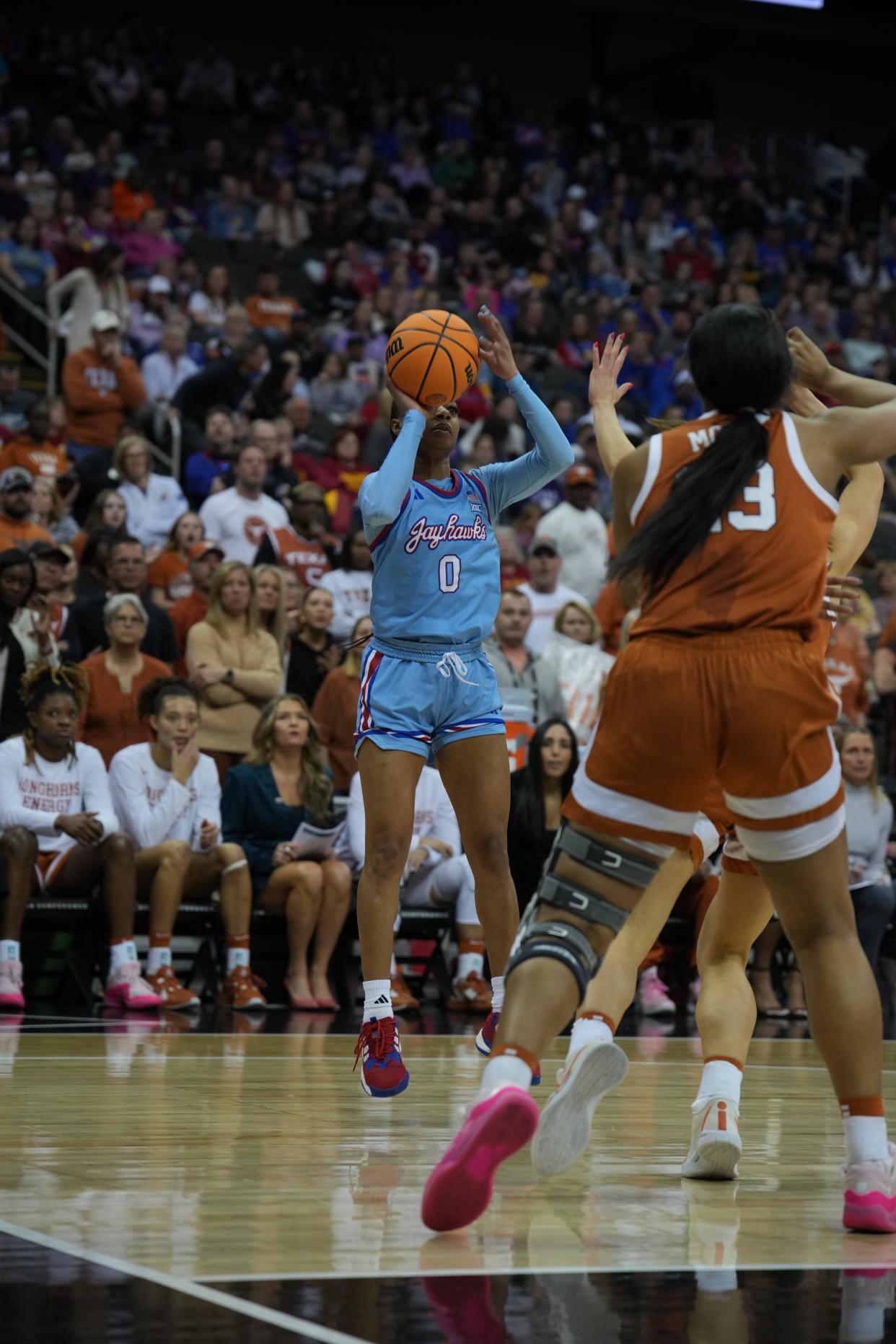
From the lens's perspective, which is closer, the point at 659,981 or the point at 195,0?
the point at 659,981

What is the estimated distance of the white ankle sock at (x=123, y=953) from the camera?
880 cm

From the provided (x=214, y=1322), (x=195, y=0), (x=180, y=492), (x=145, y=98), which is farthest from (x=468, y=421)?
(x=214, y=1322)

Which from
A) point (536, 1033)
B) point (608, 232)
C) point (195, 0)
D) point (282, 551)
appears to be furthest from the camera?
point (195, 0)

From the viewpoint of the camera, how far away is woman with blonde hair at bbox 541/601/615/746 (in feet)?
36.3

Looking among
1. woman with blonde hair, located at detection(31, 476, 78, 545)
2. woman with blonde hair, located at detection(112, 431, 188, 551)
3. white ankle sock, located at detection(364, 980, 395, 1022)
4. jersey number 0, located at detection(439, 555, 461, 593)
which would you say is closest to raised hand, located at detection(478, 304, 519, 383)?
jersey number 0, located at detection(439, 555, 461, 593)

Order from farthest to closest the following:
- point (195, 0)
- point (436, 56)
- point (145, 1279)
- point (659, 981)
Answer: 1. point (436, 56)
2. point (195, 0)
3. point (659, 981)
4. point (145, 1279)

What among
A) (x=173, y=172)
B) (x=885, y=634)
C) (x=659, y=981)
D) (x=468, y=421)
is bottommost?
(x=659, y=981)

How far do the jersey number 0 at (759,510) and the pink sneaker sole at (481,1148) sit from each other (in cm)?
120

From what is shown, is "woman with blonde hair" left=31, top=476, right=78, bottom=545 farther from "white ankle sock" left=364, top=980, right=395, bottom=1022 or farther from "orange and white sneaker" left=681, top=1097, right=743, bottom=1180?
"orange and white sneaker" left=681, top=1097, right=743, bottom=1180

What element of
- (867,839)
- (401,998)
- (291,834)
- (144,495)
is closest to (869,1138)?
(401,998)

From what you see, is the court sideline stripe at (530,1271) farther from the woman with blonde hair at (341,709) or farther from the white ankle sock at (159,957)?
the woman with blonde hair at (341,709)

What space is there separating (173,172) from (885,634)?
10.2 m

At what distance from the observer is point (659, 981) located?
9.95m

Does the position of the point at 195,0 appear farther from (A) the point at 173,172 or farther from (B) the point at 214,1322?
(B) the point at 214,1322
